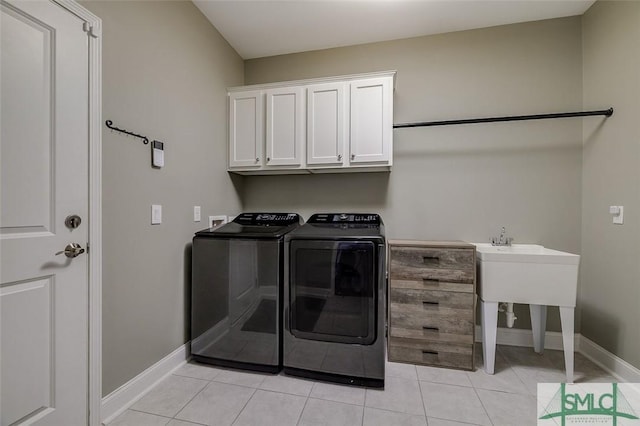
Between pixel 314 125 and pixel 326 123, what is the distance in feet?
0.36

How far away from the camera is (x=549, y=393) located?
5.28ft

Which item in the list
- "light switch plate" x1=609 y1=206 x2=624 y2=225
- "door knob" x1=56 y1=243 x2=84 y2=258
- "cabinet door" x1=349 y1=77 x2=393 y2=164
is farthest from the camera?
"cabinet door" x1=349 y1=77 x2=393 y2=164

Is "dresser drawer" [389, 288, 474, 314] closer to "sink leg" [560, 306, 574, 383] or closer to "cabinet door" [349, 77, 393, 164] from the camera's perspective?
"sink leg" [560, 306, 574, 383]

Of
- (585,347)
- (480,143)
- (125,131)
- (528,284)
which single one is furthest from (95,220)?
(585,347)

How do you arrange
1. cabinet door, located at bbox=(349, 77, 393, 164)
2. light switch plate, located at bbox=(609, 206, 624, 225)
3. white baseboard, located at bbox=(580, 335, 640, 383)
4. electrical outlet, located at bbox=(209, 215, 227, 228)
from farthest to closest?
electrical outlet, located at bbox=(209, 215, 227, 228) < cabinet door, located at bbox=(349, 77, 393, 164) < light switch plate, located at bbox=(609, 206, 624, 225) < white baseboard, located at bbox=(580, 335, 640, 383)

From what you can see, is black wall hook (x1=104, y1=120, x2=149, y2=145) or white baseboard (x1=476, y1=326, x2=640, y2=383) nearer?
black wall hook (x1=104, y1=120, x2=149, y2=145)

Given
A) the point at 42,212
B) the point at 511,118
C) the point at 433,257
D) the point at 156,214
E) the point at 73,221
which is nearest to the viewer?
the point at 42,212

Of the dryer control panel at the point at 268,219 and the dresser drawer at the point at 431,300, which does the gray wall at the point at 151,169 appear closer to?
the dryer control panel at the point at 268,219

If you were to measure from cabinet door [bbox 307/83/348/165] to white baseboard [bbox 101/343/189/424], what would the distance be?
6.00 feet

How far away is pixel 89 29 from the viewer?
1265mm

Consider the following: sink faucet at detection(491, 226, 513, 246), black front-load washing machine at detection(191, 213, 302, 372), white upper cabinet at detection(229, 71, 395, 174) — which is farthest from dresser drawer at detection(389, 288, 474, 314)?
white upper cabinet at detection(229, 71, 395, 174)

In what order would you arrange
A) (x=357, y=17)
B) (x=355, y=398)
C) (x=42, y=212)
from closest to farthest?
(x=42, y=212), (x=355, y=398), (x=357, y=17)

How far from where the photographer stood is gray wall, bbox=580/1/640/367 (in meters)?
1.65

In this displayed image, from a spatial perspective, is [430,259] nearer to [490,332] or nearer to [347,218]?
[490,332]
